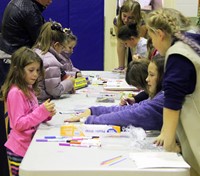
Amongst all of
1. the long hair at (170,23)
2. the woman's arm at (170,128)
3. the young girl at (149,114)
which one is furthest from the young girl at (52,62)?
the woman's arm at (170,128)

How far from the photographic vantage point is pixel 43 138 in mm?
1715

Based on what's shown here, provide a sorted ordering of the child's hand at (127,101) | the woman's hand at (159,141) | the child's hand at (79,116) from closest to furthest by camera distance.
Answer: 1. the woman's hand at (159,141)
2. the child's hand at (79,116)
3. the child's hand at (127,101)

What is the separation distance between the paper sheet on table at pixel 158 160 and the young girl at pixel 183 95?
92 millimetres

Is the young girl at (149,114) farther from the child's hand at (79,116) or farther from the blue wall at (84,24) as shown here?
the blue wall at (84,24)

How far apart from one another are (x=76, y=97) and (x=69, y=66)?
2.84ft

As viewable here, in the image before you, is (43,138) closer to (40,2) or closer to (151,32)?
(151,32)

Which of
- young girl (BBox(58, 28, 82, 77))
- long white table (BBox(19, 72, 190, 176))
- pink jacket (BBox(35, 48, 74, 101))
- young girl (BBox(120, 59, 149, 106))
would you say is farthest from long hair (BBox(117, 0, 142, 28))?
long white table (BBox(19, 72, 190, 176))

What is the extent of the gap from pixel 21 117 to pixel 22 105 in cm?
6

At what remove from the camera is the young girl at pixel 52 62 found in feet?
8.38

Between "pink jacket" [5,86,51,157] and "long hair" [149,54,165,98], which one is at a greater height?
"long hair" [149,54,165,98]

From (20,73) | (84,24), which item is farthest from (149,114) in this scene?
(84,24)

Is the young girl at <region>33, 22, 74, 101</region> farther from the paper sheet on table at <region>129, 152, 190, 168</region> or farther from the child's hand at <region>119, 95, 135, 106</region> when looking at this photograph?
the paper sheet on table at <region>129, 152, 190, 168</region>

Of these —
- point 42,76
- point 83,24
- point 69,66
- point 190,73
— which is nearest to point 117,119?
point 190,73

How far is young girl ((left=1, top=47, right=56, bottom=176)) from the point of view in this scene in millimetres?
1986
